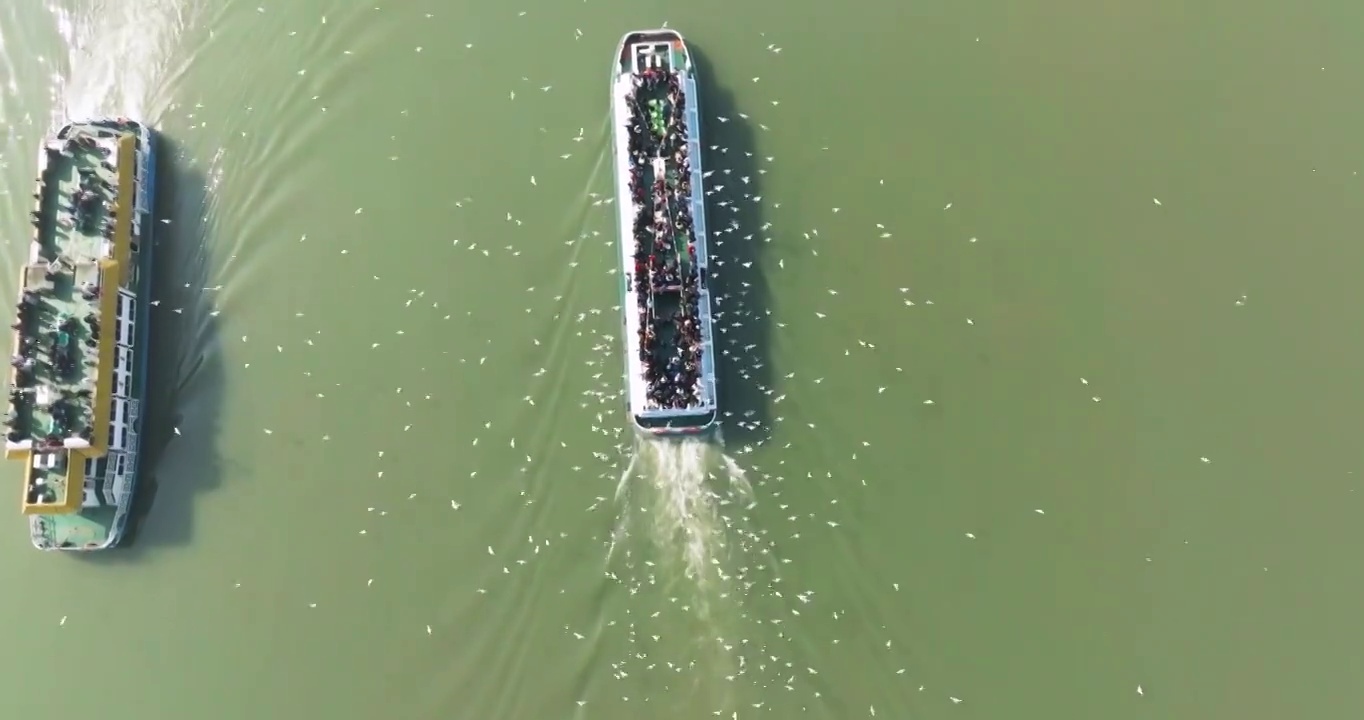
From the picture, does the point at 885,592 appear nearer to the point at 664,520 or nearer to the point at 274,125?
the point at 664,520

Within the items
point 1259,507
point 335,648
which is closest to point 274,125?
point 335,648

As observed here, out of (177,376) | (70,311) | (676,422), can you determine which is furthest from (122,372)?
(676,422)

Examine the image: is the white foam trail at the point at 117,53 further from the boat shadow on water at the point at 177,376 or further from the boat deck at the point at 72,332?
the boat shadow on water at the point at 177,376

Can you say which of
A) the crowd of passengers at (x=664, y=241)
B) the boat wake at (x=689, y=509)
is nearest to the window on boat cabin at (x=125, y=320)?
the crowd of passengers at (x=664, y=241)

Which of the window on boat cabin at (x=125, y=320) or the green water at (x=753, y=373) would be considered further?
the window on boat cabin at (x=125, y=320)

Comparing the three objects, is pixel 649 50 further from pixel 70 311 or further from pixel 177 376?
pixel 70 311
